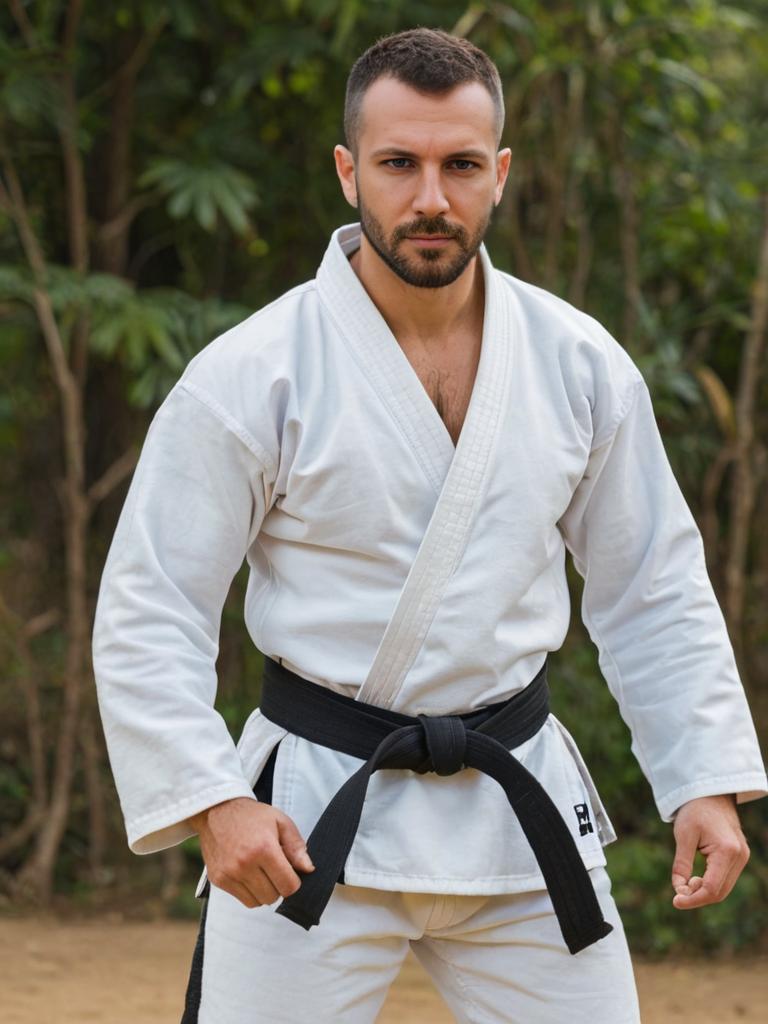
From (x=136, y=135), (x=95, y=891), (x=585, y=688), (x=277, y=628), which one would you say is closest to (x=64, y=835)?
(x=95, y=891)

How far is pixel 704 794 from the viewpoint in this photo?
1.94 metres

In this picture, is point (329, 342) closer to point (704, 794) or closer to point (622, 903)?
point (704, 794)

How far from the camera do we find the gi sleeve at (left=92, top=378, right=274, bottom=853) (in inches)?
70.0

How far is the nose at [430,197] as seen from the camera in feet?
6.11

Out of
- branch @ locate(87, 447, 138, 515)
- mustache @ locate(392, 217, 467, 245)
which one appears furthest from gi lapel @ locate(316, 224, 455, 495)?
branch @ locate(87, 447, 138, 515)

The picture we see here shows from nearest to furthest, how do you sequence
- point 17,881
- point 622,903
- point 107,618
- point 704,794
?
1. point 107,618
2. point 704,794
3. point 622,903
4. point 17,881

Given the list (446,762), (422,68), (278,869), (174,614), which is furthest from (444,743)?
(422,68)

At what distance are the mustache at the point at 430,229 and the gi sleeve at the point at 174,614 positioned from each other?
0.33 meters

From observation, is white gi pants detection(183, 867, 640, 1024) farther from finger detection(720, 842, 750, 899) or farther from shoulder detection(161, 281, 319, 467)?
shoulder detection(161, 281, 319, 467)

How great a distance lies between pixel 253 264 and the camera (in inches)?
209

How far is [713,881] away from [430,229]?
3.00 ft

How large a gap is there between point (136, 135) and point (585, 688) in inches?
95.6

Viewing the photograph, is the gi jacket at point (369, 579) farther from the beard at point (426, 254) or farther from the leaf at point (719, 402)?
the leaf at point (719, 402)

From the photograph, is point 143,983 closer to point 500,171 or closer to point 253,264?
point 253,264
